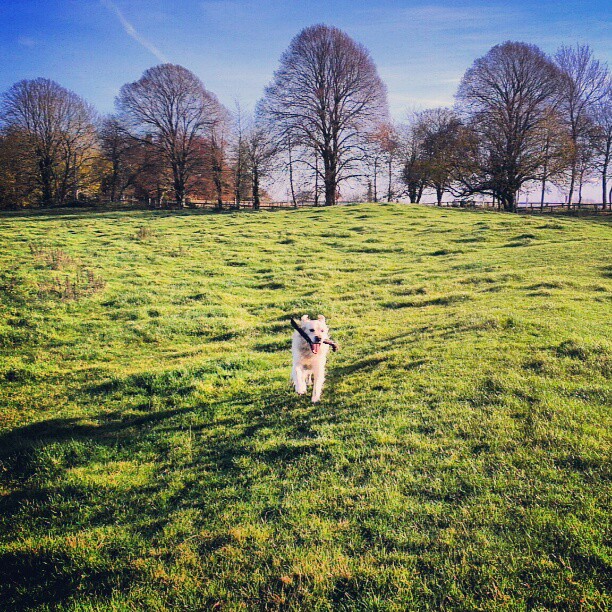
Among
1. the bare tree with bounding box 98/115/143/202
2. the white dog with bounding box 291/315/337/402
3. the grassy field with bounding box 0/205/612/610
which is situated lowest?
the grassy field with bounding box 0/205/612/610

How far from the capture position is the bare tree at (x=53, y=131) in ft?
167

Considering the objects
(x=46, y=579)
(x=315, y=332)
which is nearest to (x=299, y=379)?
(x=315, y=332)

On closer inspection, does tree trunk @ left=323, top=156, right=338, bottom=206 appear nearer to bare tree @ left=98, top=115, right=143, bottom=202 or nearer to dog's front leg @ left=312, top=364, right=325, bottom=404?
bare tree @ left=98, top=115, right=143, bottom=202

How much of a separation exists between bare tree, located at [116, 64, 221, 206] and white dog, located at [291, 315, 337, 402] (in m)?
50.5

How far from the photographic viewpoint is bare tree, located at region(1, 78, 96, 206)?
5084 cm

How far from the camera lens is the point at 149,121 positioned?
49000 mm

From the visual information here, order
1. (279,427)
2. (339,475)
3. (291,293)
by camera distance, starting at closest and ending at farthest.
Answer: (339,475), (279,427), (291,293)

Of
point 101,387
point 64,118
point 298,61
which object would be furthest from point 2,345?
point 64,118

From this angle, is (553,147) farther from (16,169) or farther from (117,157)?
(16,169)

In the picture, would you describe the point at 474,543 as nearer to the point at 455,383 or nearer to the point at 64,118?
the point at 455,383

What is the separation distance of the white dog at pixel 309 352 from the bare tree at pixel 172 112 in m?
50.5

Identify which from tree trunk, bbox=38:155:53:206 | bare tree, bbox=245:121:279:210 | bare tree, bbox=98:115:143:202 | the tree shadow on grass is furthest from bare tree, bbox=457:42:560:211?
tree trunk, bbox=38:155:53:206

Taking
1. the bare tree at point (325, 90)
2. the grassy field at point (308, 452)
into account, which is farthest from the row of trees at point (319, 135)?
the grassy field at point (308, 452)

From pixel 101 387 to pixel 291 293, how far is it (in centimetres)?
909
